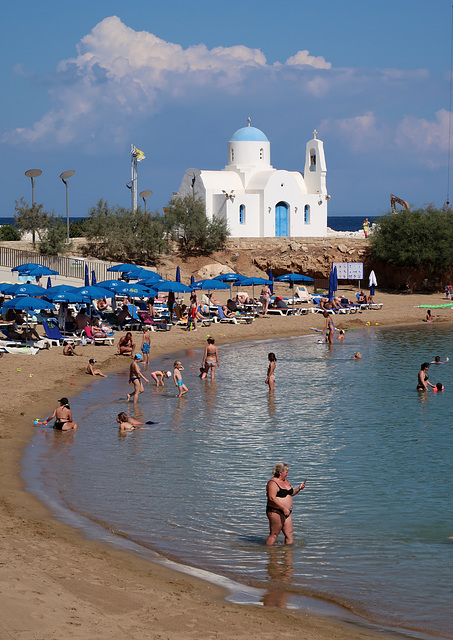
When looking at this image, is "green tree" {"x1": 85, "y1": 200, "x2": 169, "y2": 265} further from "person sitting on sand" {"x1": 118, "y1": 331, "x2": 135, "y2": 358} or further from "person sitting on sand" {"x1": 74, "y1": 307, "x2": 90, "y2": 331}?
"person sitting on sand" {"x1": 118, "y1": 331, "x2": 135, "y2": 358}

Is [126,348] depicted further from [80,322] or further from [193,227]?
[193,227]

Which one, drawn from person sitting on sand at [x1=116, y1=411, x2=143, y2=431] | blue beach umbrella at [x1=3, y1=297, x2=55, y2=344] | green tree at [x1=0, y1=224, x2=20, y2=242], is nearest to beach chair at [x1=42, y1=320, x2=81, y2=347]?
blue beach umbrella at [x1=3, y1=297, x2=55, y2=344]

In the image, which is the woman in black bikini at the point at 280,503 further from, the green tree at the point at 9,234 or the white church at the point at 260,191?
the green tree at the point at 9,234

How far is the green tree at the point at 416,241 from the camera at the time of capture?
158ft

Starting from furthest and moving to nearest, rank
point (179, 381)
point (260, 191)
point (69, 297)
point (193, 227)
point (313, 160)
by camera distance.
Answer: point (313, 160)
point (260, 191)
point (193, 227)
point (69, 297)
point (179, 381)

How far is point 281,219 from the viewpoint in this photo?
56.6 metres

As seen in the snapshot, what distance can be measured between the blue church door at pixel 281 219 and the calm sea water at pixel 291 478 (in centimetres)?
3236

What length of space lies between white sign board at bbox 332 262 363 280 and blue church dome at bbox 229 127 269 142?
1563cm

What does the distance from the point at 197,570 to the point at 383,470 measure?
6.16m

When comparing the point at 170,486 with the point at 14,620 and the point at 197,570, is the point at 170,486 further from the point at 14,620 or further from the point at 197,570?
the point at 14,620

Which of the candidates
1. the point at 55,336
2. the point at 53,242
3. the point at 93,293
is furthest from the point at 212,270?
the point at 55,336

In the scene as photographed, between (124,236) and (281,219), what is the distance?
12894 millimetres

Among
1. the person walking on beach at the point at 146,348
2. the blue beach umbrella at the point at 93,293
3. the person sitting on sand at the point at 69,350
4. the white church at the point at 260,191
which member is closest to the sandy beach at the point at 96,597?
the person sitting on sand at the point at 69,350

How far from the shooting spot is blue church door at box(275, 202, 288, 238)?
56.4m
